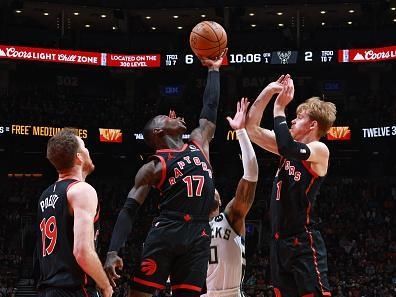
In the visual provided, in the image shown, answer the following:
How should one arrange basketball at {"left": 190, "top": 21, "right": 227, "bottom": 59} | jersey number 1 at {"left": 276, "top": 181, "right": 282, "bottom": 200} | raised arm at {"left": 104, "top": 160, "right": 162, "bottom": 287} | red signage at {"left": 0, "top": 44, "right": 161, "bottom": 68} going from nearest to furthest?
raised arm at {"left": 104, "top": 160, "right": 162, "bottom": 287}
jersey number 1 at {"left": 276, "top": 181, "right": 282, "bottom": 200}
basketball at {"left": 190, "top": 21, "right": 227, "bottom": 59}
red signage at {"left": 0, "top": 44, "right": 161, "bottom": 68}

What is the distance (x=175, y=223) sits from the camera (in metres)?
5.34

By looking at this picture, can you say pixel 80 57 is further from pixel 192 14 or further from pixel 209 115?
pixel 209 115

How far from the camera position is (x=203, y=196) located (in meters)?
5.43

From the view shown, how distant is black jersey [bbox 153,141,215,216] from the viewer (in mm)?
5383

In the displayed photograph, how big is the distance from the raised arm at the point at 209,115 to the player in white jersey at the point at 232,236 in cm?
24

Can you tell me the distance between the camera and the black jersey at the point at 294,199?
5.74 meters

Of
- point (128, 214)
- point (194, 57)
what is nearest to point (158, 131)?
point (128, 214)

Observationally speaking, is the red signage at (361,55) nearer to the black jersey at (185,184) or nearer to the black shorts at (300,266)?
the black shorts at (300,266)

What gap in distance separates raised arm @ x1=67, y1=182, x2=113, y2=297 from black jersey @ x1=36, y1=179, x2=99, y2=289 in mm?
90

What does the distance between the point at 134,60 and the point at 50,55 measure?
3.03 metres

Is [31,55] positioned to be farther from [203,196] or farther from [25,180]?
[203,196]

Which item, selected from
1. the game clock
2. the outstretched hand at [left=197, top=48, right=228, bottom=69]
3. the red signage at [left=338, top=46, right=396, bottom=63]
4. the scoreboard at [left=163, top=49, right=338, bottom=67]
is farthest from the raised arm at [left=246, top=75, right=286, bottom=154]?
the red signage at [left=338, top=46, right=396, bottom=63]

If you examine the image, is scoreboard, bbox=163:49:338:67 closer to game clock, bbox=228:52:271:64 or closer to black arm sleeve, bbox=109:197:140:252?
game clock, bbox=228:52:271:64

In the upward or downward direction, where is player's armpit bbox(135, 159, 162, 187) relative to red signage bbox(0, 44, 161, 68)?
downward
